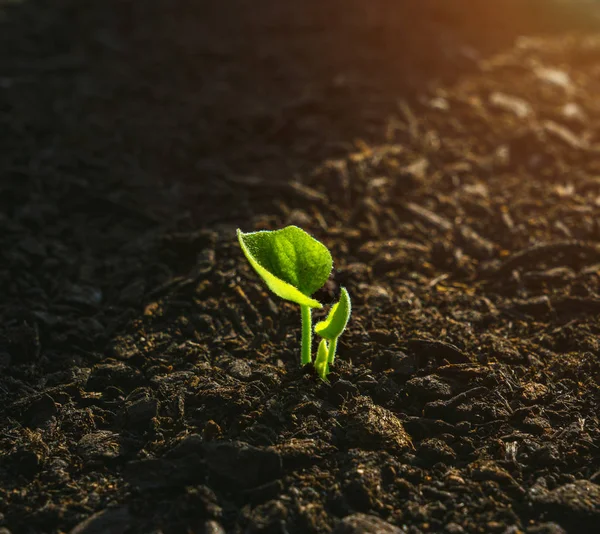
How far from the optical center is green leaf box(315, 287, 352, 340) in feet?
4.08

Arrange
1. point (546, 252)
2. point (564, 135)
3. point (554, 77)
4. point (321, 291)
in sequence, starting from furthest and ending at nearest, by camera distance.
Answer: point (554, 77) → point (564, 135) → point (546, 252) → point (321, 291)

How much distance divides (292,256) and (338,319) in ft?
0.50

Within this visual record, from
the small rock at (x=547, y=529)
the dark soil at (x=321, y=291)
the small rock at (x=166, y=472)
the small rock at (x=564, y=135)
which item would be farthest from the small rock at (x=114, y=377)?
the small rock at (x=564, y=135)

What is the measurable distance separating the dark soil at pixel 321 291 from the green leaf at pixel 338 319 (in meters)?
0.16

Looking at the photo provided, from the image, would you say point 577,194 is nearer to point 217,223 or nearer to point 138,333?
point 217,223

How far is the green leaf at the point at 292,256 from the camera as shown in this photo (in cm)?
126

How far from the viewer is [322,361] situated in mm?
1376

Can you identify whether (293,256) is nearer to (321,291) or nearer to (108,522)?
(321,291)

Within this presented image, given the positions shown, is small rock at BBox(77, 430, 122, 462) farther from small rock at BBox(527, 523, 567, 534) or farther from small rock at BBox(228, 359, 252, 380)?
small rock at BBox(527, 523, 567, 534)

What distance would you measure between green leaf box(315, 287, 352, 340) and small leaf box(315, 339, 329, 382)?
0.05 m

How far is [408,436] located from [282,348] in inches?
15.3

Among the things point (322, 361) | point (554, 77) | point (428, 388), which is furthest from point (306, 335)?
point (554, 77)

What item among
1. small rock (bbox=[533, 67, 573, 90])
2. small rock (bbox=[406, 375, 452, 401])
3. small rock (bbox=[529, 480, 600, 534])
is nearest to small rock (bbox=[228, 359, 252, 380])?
small rock (bbox=[406, 375, 452, 401])

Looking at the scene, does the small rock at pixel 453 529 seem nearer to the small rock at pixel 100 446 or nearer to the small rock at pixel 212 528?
the small rock at pixel 212 528
